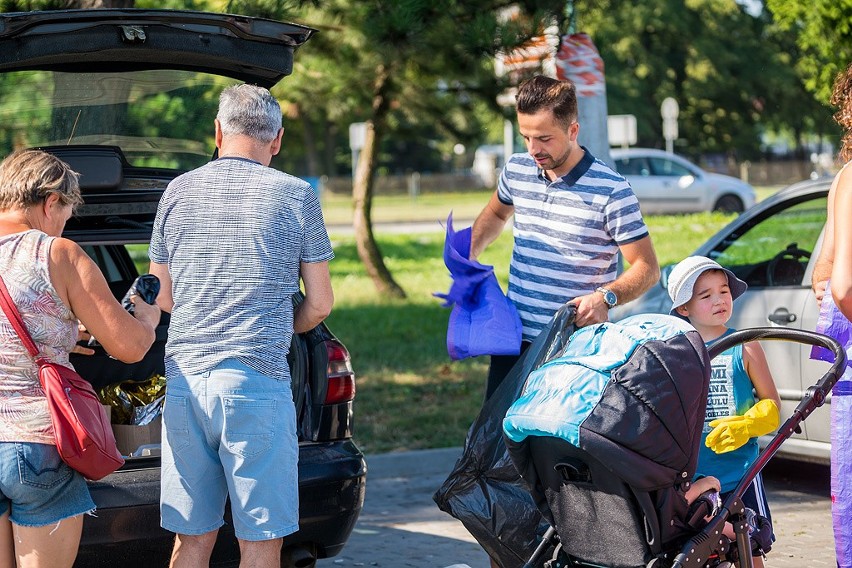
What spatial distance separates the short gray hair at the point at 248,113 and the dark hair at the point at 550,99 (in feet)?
3.46

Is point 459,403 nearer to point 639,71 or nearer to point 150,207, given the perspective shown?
point 150,207

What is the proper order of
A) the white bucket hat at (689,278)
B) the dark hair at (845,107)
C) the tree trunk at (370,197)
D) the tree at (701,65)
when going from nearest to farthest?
the dark hair at (845,107), the white bucket hat at (689,278), the tree trunk at (370,197), the tree at (701,65)

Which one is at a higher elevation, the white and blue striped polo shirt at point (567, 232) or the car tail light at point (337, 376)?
the white and blue striped polo shirt at point (567, 232)

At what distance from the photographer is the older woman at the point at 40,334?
10.6 ft

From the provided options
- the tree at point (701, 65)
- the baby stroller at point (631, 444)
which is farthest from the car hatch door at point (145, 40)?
the tree at point (701, 65)

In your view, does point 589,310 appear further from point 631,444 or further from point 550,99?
point 631,444

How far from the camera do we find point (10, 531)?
3.31m

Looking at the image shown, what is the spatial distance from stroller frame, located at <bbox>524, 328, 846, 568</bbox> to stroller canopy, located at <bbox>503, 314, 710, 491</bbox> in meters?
0.17

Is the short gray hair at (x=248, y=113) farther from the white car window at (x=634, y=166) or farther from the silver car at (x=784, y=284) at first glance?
the white car window at (x=634, y=166)

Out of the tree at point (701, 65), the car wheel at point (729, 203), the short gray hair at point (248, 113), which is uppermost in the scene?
the tree at point (701, 65)

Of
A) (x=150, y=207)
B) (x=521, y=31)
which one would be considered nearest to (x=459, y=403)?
(x=521, y=31)

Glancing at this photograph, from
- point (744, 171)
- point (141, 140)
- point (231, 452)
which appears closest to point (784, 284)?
point (141, 140)

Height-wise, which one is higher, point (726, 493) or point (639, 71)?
point (639, 71)

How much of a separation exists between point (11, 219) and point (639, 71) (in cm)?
4746
